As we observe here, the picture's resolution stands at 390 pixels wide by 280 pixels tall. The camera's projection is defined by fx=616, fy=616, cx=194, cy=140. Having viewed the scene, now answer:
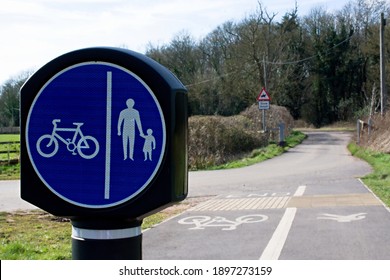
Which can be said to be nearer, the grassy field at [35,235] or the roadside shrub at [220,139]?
the grassy field at [35,235]

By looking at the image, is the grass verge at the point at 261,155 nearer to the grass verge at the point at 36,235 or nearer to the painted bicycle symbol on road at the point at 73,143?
the grass verge at the point at 36,235

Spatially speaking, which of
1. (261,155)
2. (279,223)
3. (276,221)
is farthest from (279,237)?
(261,155)

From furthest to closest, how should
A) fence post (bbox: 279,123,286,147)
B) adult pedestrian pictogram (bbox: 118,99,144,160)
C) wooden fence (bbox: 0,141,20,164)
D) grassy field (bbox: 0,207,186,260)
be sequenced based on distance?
fence post (bbox: 279,123,286,147) → wooden fence (bbox: 0,141,20,164) → grassy field (bbox: 0,207,186,260) → adult pedestrian pictogram (bbox: 118,99,144,160)

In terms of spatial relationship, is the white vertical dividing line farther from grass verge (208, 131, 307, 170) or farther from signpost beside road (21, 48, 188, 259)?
grass verge (208, 131, 307, 170)

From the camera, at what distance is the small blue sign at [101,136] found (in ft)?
5.82

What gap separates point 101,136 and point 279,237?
601cm

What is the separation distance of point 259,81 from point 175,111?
45.1 metres

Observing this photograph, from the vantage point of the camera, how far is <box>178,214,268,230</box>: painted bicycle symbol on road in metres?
8.77

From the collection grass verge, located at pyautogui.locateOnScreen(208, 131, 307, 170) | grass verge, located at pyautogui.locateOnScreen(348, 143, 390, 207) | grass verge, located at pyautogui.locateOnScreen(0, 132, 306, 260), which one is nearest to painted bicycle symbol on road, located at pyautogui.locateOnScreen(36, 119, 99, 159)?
grass verge, located at pyautogui.locateOnScreen(0, 132, 306, 260)

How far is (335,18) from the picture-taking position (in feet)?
184

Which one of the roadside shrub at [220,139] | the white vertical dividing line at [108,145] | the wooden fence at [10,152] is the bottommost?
the wooden fence at [10,152]

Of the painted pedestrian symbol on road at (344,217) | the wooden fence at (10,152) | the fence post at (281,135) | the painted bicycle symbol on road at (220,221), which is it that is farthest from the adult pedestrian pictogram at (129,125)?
the fence post at (281,135)

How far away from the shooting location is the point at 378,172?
17141mm

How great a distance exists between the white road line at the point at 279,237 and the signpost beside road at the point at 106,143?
452cm
